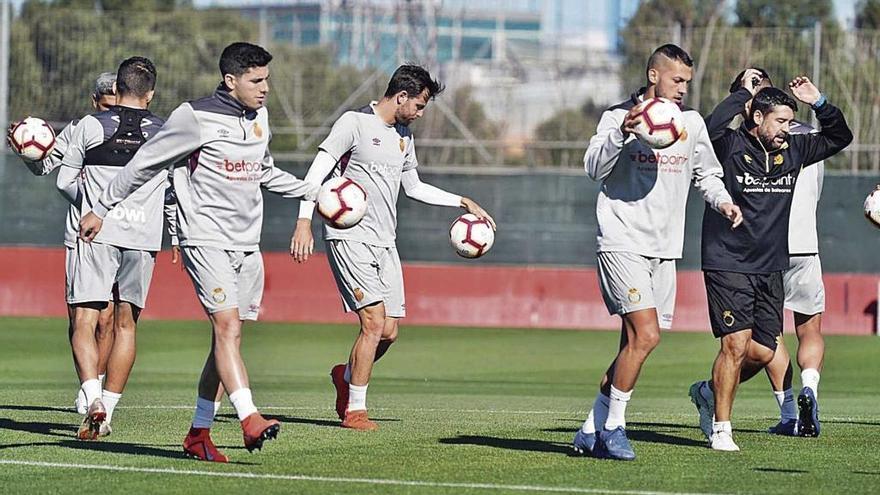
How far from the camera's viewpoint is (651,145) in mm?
9359

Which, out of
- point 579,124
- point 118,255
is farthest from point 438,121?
point 118,255

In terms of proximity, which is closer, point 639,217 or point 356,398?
point 639,217

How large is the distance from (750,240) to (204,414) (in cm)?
359

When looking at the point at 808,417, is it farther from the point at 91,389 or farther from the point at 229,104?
the point at 91,389

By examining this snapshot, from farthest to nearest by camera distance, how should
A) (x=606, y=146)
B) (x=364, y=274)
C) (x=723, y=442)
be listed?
1. (x=364, y=274)
2. (x=723, y=442)
3. (x=606, y=146)

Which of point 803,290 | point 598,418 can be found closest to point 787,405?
point 803,290

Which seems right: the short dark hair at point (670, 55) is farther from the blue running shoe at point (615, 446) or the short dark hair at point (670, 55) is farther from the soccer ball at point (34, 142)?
the soccer ball at point (34, 142)

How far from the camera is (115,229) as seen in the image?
445 inches

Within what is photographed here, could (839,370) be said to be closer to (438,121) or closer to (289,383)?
(289,383)

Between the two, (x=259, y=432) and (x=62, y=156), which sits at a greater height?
(x=62, y=156)

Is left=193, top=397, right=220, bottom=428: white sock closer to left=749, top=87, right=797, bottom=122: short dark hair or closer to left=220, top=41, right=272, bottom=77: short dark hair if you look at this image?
left=220, top=41, right=272, bottom=77: short dark hair

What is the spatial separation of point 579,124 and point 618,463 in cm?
1812

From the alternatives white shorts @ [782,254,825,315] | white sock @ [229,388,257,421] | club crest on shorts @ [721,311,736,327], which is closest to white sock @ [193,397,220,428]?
white sock @ [229,388,257,421]

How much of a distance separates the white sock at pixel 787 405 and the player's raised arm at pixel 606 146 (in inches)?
106
